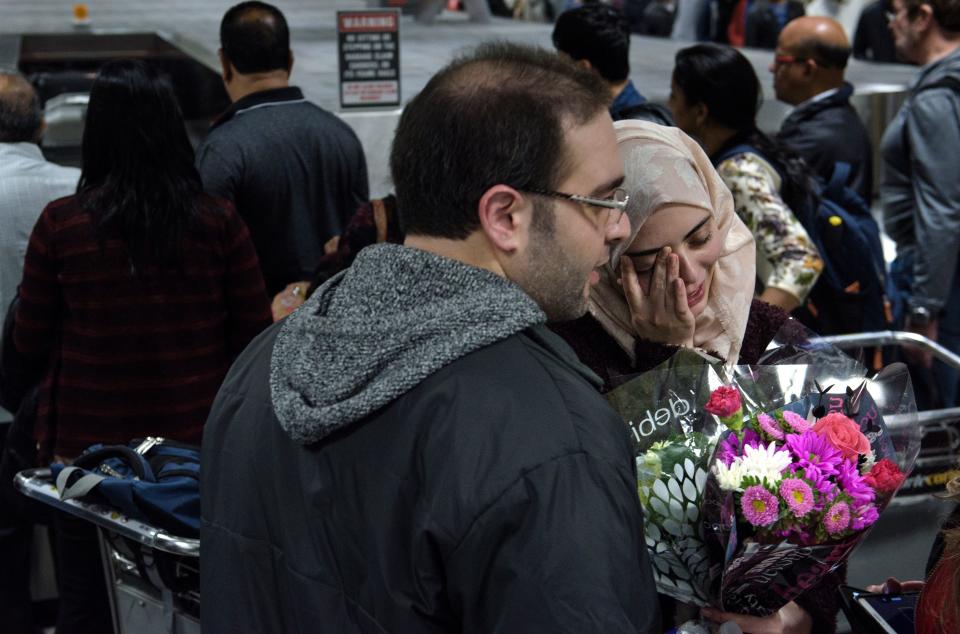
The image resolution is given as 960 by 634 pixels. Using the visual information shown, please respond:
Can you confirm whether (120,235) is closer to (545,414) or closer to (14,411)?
(14,411)

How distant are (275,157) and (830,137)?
6.91ft

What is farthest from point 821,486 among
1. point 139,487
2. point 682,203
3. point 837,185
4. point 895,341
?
point 837,185

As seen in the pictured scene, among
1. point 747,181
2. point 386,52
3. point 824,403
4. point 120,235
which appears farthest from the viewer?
point 386,52

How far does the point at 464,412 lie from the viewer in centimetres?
136

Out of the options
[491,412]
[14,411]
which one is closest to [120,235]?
[14,411]

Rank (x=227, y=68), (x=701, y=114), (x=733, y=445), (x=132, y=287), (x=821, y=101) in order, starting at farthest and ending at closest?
(x=821, y=101)
(x=227, y=68)
(x=701, y=114)
(x=132, y=287)
(x=733, y=445)

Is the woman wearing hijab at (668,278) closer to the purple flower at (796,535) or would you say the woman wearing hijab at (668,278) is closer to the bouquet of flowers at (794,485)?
the bouquet of flowers at (794,485)

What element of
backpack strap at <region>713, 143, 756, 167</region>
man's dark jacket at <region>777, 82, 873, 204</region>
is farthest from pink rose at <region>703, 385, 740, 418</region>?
man's dark jacket at <region>777, 82, 873, 204</region>

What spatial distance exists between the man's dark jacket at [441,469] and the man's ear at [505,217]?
5 centimetres

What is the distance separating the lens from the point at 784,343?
2.18 meters

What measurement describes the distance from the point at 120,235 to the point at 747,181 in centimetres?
190

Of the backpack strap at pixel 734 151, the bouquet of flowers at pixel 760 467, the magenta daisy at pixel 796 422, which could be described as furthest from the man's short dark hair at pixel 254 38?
the magenta daisy at pixel 796 422

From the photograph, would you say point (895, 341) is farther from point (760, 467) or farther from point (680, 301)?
point (760, 467)

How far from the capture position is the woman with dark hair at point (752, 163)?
351cm
